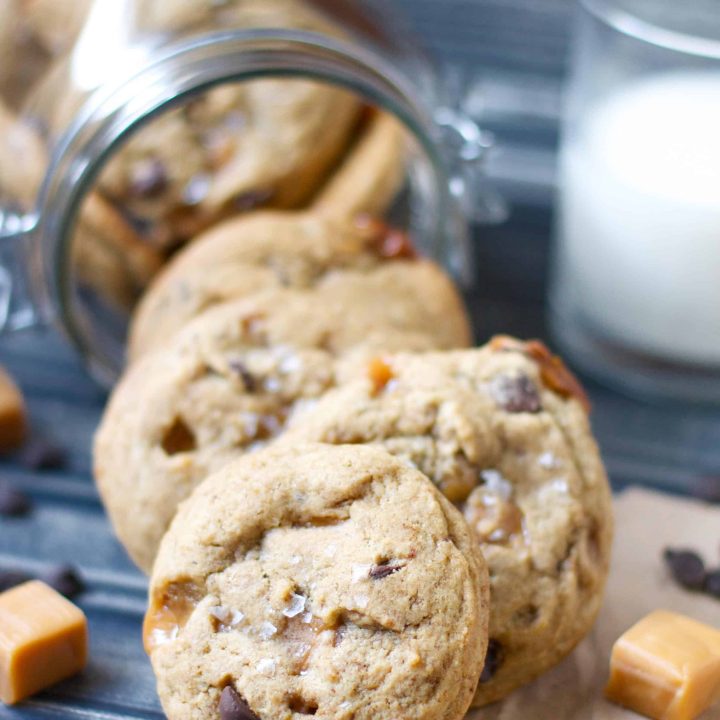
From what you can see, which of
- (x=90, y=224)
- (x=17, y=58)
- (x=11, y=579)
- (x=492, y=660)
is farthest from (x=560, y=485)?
(x=17, y=58)

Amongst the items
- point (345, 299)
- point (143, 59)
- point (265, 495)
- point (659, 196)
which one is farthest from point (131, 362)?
point (659, 196)

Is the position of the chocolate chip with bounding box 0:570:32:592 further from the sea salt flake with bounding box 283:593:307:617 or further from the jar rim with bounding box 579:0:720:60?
the jar rim with bounding box 579:0:720:60

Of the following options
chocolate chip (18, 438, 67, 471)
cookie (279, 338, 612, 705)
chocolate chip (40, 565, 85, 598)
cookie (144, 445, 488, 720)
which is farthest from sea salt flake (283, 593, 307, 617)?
chocolate chip (18, 438, 67, 471)

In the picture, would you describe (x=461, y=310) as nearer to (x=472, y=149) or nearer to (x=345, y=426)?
(x=472, y=149)

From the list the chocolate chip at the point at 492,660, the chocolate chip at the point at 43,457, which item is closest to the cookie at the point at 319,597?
the chocolate chip at the point at 492,660

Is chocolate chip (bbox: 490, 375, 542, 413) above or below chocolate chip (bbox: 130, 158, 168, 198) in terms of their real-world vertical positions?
below

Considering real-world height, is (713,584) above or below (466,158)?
below

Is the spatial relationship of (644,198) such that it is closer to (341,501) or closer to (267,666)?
(341,501)

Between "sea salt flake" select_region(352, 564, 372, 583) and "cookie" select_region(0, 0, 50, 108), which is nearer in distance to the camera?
"sea salt flake" select_region(352, 564, 372, 583)
